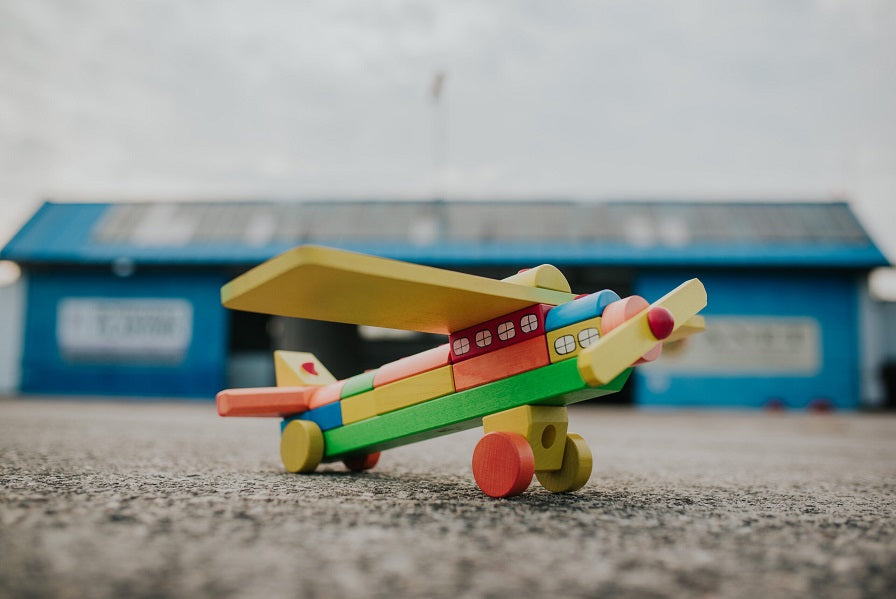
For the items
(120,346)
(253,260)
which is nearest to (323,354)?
(253,260)

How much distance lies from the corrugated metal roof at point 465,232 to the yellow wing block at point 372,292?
1168 centimetres

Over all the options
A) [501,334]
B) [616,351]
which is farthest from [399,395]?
[616,351]

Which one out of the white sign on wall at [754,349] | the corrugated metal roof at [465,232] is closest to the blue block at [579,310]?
the corrugated metal roof at [465,232]

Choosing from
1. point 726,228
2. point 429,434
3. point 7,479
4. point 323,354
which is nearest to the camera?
point 7,479

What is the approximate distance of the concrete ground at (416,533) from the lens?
1296mm

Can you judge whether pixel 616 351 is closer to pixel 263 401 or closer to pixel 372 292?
pixel 372 292

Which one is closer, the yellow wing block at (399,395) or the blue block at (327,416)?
the yellow wing block at (399,395)

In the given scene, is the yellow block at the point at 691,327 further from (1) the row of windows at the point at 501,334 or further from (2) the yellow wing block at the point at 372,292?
(1) the row of windows at the point at 501,334

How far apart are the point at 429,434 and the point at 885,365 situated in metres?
17.3

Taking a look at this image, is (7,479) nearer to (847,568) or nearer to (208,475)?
(208,475)

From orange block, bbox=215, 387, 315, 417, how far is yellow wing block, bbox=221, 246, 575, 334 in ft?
2.79

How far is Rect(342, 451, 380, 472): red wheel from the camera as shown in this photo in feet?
10.8

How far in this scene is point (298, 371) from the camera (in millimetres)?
3525

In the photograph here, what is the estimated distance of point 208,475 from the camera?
9.36ft
